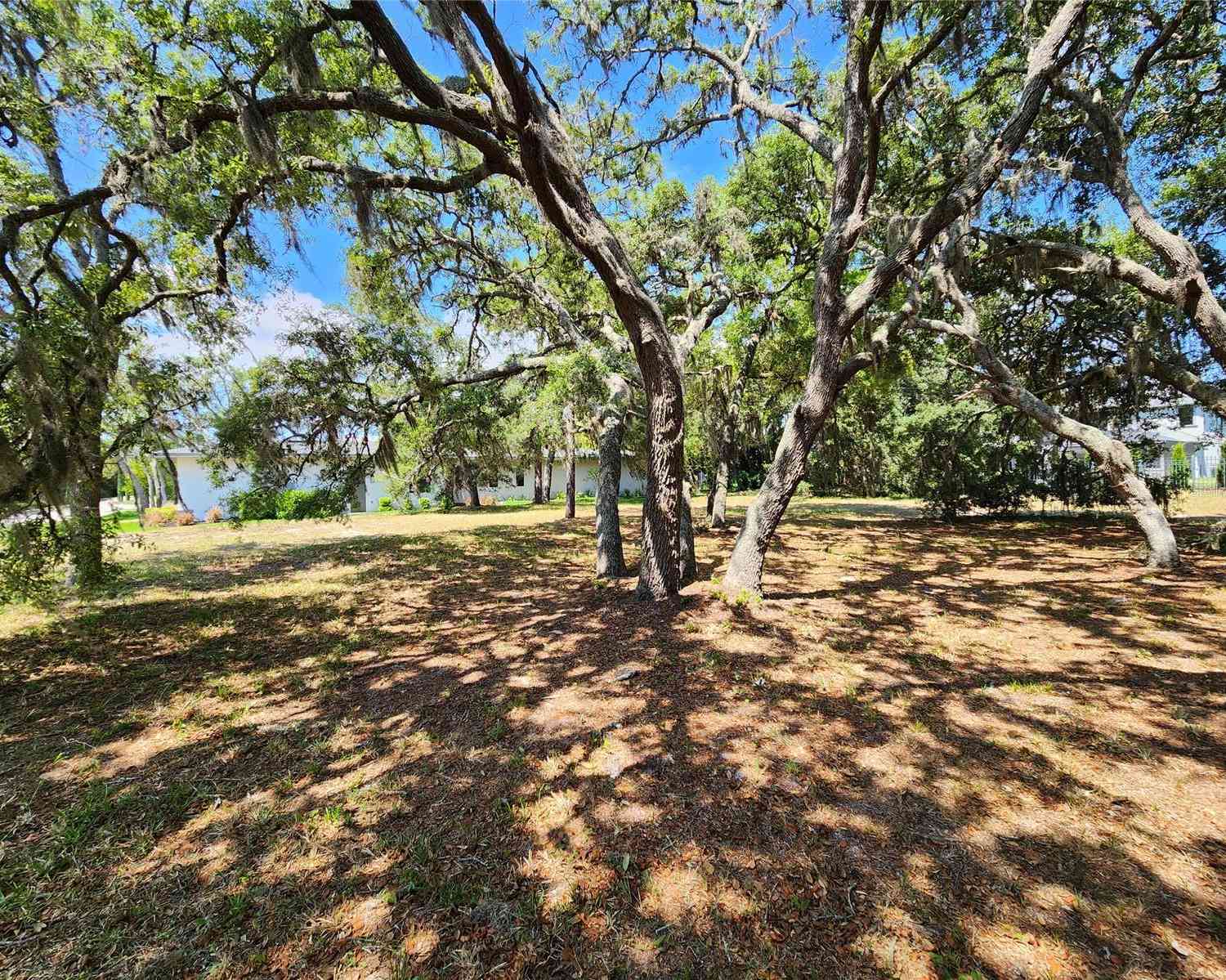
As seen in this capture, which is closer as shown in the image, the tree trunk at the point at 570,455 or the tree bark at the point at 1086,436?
the tree bark at the point at 1086,436

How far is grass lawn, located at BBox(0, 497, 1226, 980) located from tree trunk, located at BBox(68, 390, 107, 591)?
0.96 metres

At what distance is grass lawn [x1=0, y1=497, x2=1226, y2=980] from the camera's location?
1.79m

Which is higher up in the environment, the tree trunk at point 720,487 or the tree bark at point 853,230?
the tree bark at point 853,230

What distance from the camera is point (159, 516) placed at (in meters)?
19.5

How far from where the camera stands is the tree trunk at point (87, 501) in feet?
14.1

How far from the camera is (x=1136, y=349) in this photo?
26.9 ft

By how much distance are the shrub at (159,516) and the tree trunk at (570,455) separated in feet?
53.8

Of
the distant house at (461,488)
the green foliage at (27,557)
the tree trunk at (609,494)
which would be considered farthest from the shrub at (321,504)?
the distant house at (461,488)

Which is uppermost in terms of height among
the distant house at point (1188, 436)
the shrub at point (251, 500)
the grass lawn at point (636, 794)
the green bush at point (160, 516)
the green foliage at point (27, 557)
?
the distant house at point (1188, 436)

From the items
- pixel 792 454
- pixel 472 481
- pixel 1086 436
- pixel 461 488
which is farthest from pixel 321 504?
pixel 461 488

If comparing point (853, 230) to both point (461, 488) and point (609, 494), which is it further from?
point (461, 488)

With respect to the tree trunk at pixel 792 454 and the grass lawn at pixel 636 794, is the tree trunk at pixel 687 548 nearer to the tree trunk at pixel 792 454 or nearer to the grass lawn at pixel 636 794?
the tree trunk at pixel 792 454

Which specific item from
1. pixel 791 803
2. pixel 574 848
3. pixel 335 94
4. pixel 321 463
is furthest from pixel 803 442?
pixel 321 463

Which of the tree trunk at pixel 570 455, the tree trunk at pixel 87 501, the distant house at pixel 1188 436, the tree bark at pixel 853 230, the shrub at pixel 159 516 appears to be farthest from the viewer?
the shrub at pixel 159 516
